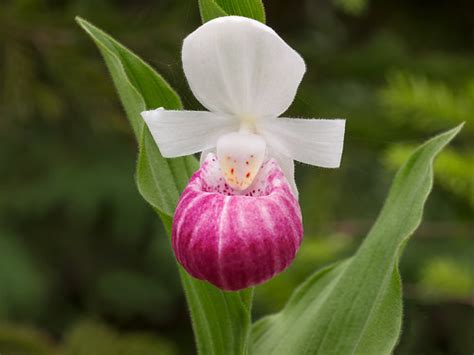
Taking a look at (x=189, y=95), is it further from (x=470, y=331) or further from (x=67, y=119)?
(x=67, y=119)

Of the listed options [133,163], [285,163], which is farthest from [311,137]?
[133,163]

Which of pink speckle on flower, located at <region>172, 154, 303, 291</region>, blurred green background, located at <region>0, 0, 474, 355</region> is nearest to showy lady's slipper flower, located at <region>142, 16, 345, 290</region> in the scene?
pink speckle on flower, located at <region>172, 154, 303, 291</region>

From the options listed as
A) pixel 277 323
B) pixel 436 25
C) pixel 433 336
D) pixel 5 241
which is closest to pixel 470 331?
pixel 433 336

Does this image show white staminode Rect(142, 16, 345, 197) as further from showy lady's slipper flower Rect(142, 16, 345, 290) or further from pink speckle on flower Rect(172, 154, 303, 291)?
pink speckle on flower Rect(172, 154, 303, 291)

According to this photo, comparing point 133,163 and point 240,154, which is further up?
point 240,154

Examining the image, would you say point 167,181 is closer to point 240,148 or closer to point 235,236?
point 240,148

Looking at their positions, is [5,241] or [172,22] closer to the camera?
[172,22]

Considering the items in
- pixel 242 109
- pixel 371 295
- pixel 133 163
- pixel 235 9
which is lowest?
pixel 133 163
